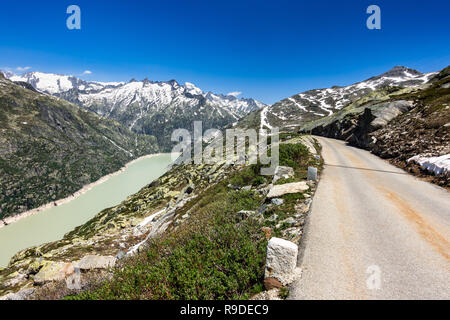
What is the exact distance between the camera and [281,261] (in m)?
5.23

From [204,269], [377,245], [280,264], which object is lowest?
[204,269]

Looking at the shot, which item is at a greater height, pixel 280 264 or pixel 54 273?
pixel 280 264

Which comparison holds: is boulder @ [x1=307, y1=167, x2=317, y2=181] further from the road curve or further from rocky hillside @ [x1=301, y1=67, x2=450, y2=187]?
rocky hillside @ [x1=301, y1=67, x2=450, y2=187]

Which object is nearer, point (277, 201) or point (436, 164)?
point (277, 201)

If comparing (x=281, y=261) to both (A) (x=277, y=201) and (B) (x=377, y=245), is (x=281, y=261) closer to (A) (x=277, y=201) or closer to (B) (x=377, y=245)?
(B) (x=377, y=245)

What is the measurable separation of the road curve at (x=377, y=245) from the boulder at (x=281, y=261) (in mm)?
348

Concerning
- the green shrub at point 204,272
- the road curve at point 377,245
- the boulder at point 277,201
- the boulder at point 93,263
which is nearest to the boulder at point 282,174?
the road curve at point 377,245

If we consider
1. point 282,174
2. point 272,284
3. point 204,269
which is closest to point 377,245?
point 272,284

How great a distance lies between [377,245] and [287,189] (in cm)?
557

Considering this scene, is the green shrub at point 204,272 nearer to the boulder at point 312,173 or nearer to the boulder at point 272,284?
the boulder at point 272,284

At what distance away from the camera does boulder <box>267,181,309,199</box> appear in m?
11.5

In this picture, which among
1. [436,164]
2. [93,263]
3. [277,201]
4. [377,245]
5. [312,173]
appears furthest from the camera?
[436,164]

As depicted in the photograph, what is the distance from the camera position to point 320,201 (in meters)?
10.8

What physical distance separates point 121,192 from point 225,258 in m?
210
